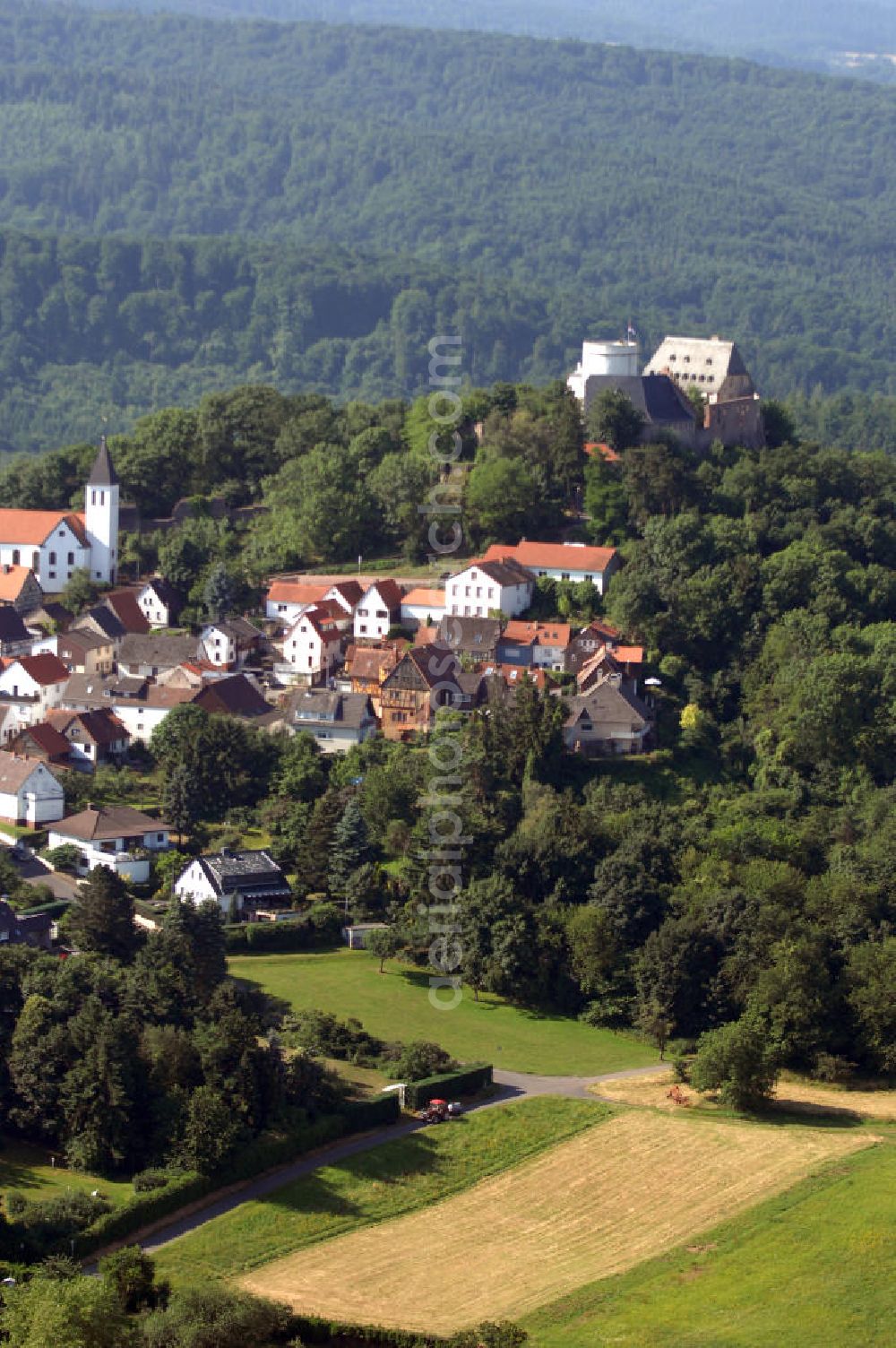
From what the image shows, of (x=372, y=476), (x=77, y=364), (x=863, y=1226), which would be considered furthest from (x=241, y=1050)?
(x=77, y=364)

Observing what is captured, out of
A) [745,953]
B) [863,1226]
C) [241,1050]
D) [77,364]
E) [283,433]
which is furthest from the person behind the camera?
[77,364]

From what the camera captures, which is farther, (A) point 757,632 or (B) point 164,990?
(A) point 757,632

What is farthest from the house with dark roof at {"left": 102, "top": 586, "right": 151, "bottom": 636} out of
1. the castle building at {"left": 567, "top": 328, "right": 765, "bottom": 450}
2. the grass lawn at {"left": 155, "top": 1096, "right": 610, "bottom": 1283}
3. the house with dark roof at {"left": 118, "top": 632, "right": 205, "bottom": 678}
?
the grass lawn at {"left": 155, "top": 1096, "right": 610, "bottom": 1283}

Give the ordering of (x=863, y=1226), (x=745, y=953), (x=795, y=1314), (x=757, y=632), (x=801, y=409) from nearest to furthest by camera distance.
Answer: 1. (x=795, y=1314)
2. (x=863, y=1226)
3. (x=745, y=953)
4. (x=757, y=632)
5. (x=801, y=409)

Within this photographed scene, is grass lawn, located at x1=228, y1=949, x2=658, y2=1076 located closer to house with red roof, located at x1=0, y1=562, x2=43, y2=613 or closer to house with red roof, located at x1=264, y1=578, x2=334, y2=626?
house with red roof, located at x1=264, y1=578, x2=334, y2=626

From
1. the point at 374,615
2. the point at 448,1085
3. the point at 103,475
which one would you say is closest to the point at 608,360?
the point at 374,615

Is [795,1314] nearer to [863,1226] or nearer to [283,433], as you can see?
[863,1226]

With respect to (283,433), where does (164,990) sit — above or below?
below
